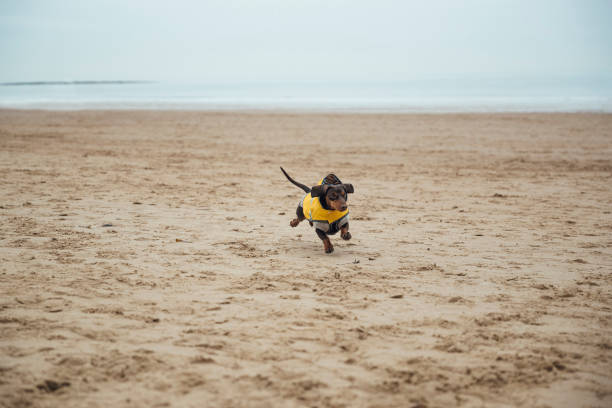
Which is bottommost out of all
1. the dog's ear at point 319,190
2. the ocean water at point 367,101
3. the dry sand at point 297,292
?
the dry sand at point 297,292

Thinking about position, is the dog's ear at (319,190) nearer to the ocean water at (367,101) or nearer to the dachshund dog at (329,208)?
the dachshund dog at (329,208)

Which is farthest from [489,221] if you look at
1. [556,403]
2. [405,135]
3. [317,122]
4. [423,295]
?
[317,122]

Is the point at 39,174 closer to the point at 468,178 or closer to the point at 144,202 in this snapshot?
the point at 144,202

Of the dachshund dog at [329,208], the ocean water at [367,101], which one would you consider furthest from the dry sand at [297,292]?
the ocean water at [367,101]

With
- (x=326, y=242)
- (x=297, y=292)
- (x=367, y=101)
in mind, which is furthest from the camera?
(x=367, y=101)

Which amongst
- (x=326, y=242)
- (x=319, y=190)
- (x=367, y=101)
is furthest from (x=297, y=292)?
(x=367, y=101)

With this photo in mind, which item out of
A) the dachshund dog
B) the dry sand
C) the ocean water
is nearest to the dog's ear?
the dachshund dog

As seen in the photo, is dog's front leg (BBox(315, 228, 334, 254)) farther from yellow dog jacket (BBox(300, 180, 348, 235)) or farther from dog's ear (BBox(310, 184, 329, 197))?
dog's ear (BBox(310, 184, 329, 197))

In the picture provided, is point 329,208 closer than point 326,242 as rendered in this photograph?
Yes

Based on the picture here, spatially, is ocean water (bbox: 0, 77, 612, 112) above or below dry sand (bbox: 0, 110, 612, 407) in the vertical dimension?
above

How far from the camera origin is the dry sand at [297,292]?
2934 millimetres

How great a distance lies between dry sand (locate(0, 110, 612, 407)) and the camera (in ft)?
9.62

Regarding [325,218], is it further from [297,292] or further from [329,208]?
[297,292]

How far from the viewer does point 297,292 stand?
172 inches
